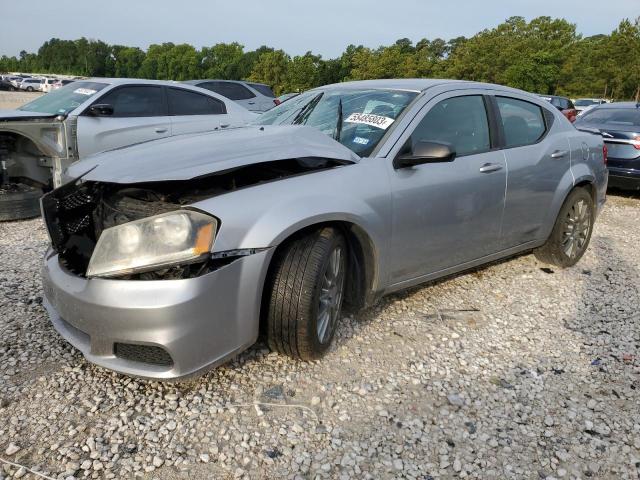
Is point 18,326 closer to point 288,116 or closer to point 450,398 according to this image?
point 288,116

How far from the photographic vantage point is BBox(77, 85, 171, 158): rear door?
606 centimetres

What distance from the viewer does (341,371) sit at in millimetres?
2777

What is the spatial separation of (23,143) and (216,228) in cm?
468

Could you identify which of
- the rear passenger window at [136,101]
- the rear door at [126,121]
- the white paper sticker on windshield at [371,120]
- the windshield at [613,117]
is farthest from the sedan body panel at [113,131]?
the windshield at [613,117]

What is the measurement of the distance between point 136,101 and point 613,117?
292 inches

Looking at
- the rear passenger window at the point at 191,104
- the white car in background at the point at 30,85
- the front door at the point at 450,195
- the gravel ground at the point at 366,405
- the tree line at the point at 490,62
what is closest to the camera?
the gravel ground at the point at 366,405

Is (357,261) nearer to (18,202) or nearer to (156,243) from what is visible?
(156,243)

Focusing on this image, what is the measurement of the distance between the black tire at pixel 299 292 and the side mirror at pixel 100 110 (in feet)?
15.3

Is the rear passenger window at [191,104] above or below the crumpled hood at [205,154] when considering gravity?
above

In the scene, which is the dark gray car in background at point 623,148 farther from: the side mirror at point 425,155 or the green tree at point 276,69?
the green tree at point 276,69

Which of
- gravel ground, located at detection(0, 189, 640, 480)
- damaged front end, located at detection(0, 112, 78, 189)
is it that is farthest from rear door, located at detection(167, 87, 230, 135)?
gravel ground, located at detection(0, 189, 640, 480)

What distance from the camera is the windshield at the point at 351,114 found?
124 inches


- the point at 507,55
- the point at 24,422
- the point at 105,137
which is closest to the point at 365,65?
the point at 507,55

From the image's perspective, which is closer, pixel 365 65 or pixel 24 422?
pixel 24 422
